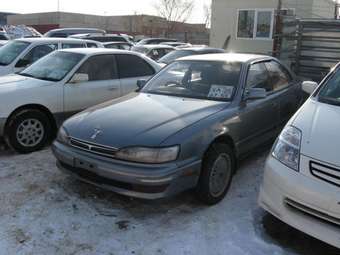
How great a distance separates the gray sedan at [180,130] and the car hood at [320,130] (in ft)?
2.78

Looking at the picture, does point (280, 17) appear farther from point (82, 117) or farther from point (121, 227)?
point (121, 227)

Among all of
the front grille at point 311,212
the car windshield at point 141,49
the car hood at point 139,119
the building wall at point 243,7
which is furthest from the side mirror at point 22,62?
the building wall at point 243,7

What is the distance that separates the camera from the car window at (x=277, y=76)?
5.25m

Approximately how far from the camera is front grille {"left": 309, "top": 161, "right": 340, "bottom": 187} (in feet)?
9.20

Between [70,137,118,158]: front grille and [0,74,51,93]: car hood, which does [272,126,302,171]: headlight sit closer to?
[70,137,118,158]: front grille

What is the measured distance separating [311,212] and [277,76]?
2909 millimetres

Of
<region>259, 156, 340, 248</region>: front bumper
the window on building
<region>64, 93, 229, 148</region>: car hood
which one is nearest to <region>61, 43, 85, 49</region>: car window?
<region>64, 93, 229, 148</region>: car hood

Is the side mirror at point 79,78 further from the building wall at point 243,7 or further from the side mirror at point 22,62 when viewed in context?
the building wall at point 243,7

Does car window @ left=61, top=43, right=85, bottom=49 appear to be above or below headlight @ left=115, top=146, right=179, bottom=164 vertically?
above

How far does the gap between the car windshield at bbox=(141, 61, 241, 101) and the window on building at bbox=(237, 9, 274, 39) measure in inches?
632

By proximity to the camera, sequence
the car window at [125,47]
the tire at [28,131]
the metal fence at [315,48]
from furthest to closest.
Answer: the car window at [125,47], the metal fence at [315,48], the tire at [28,131]

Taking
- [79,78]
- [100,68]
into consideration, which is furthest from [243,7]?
[79,78]

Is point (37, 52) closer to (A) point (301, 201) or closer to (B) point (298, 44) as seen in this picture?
(B) point (298, 44)

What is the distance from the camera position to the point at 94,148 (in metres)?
3.65
